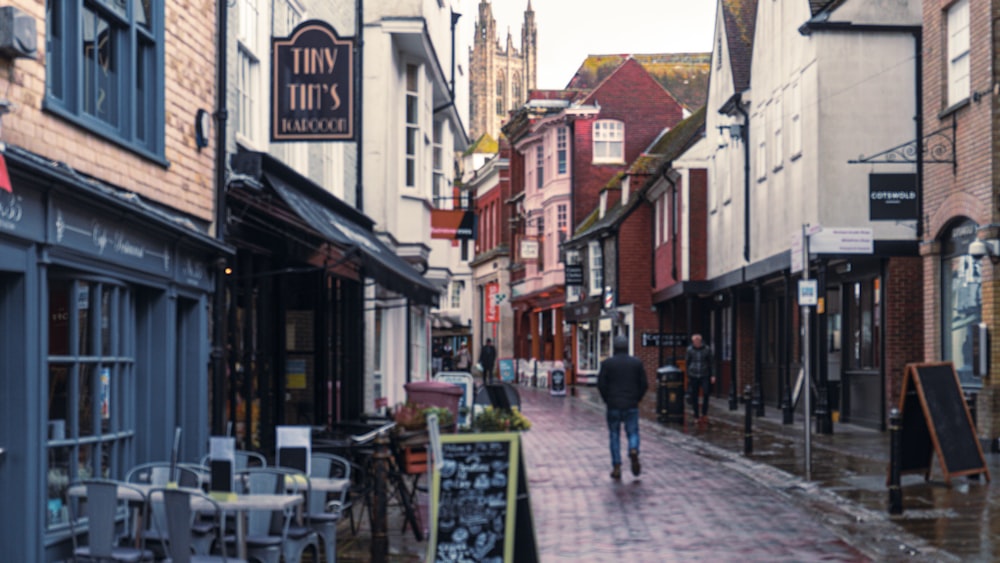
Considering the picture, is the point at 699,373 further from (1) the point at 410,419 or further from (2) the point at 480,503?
(2) the point at 480,503

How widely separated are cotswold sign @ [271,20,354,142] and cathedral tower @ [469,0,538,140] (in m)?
→ 140

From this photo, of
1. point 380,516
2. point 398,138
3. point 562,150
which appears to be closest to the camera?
point 380,516

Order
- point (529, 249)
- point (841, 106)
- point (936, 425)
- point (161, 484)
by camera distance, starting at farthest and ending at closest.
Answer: point (529, 249) → point (841, 106) → point (936, 425) → point (161, 484)

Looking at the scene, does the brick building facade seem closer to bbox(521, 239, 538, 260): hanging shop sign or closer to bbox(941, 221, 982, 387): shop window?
bbox(941, 221, 982, 387): shop window

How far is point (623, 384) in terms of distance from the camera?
18.2m

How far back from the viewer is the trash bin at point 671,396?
1160 inches

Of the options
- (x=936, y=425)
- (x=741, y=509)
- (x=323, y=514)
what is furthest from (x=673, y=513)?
(x=323, y=514)

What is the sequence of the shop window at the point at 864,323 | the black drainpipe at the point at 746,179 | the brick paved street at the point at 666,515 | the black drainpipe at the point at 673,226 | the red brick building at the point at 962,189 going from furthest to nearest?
the black drainpipe at the point at 673,226
the black drainpipe at the point at 746,179
the shop window at the point at 864,323
the red brick building at the point at 962,189
the brick paved street at the point at 666,515

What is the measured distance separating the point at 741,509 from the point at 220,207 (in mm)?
5873

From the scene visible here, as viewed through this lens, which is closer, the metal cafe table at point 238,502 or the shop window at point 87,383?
the metal cafe table at point 238,502

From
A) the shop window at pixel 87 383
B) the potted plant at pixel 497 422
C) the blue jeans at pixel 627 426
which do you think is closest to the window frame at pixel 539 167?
the blue jeans at pixel 627 426

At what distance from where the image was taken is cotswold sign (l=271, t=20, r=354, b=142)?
15.3m

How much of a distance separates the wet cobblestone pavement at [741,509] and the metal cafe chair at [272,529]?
1.83 metres

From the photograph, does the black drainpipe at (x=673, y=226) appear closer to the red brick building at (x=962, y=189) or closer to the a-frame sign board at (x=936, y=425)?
the red brick building at (x=962, y=189)
